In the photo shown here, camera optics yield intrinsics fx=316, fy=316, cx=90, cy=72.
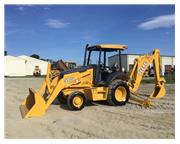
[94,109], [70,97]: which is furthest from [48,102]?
[94,109]

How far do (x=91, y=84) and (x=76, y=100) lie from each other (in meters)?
1.11

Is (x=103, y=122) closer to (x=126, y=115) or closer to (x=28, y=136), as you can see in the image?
(x=126, y=115)

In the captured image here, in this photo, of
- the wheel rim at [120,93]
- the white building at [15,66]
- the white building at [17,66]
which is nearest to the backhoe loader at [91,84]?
the wheel rim at [120,93]

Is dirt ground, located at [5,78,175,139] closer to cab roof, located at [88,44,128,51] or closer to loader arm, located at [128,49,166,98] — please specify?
loader arm, located at [128,49,166,98]

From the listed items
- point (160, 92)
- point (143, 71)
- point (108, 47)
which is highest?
point (108, 47)

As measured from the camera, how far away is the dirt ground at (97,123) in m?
7.10

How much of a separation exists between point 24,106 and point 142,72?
4588 mm

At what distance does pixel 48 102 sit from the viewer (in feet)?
31.7

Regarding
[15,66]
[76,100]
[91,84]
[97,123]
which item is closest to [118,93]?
[91,84]

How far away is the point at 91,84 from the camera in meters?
10.9

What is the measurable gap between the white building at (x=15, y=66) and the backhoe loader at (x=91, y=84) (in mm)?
41886

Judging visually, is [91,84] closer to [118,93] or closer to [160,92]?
[118,93]

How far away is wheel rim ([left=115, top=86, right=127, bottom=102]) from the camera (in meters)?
11.0

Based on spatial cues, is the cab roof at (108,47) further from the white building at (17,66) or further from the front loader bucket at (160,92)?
the white building at (17,66)
